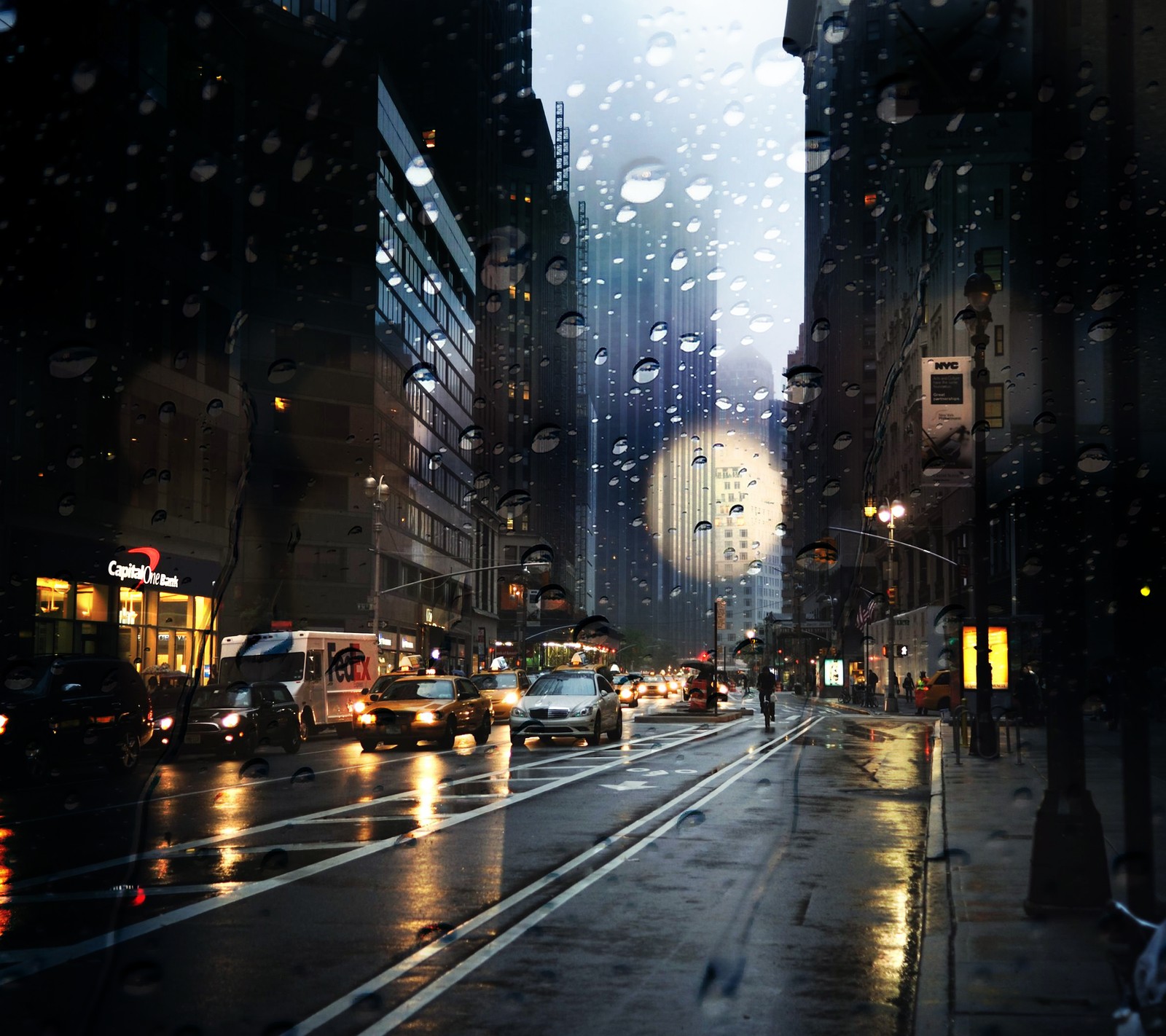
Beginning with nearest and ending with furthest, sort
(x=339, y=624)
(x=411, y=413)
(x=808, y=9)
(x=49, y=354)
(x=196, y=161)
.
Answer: (x=49, y=354) → (x=196, y=161) → (x=339, y=624) → (x=411, y=413) → (x=808, y=9)

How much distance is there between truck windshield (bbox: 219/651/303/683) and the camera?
31.9m

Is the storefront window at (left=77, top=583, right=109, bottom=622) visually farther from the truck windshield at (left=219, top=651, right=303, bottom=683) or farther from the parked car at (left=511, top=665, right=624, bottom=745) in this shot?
the parked car at (left=511, top=665, right=624, bottom=745)

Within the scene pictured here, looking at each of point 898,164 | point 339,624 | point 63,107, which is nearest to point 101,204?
point 63,107

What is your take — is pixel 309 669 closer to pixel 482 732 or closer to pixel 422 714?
pixel 482 732

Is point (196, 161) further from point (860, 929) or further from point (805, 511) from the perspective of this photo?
point (805, 511)

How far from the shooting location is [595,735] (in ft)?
90.1

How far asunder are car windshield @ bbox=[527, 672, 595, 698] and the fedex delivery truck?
647cm

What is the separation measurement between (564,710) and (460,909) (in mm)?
18332

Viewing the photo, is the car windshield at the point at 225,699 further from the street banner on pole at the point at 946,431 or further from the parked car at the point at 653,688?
the parked car at the point at 653,688

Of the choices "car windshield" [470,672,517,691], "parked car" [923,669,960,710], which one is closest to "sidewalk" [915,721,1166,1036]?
"car windshield" [470,672,517,691]

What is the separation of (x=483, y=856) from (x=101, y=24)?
115 feet

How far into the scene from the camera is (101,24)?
38.2 metres

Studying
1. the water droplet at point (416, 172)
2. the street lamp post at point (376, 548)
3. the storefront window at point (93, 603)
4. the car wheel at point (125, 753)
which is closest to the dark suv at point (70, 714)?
the car wheel at point (125, 753)

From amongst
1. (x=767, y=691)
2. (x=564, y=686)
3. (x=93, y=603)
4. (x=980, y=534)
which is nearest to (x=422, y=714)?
(x=564, y=686)
